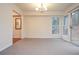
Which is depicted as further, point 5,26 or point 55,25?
point 55,25

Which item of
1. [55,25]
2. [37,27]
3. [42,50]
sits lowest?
[42,50]

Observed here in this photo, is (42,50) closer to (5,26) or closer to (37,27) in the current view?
(5,26)

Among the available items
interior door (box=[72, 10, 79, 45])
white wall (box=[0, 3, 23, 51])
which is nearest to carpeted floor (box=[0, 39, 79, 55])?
white wall (box=[0, 3, 23, 51])

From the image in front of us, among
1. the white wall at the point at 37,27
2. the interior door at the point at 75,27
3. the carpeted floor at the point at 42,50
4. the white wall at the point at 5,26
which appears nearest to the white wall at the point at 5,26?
the white wall at the point at 5,26

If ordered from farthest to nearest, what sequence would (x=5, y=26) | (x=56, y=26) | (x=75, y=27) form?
1. (x=56, y=26)
2. (x=75, y=27)
3. (x=5, y=26)

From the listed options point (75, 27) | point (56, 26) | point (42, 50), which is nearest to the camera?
point (42, 50)

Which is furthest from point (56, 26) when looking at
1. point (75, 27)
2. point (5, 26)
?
point (5, 26)

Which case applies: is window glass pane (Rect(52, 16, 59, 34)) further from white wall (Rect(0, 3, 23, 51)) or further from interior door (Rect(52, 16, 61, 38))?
white wall (Rect(0, 3, 23, 51))

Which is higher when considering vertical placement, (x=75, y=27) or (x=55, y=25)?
(x=55, y=25)
